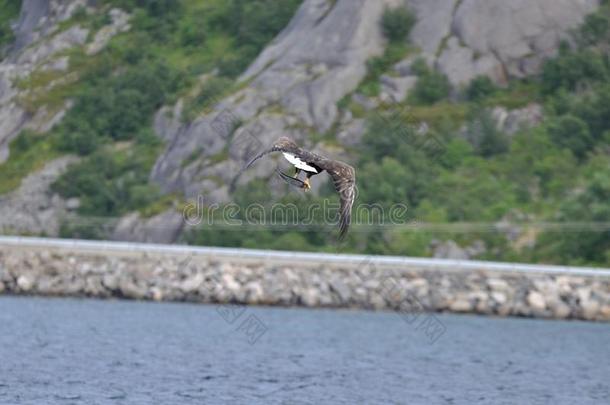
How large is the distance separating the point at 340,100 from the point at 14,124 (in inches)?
1072

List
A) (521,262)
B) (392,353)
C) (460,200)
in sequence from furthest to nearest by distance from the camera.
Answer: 1. (460,200)
2. (521,262)
3. (392,353)

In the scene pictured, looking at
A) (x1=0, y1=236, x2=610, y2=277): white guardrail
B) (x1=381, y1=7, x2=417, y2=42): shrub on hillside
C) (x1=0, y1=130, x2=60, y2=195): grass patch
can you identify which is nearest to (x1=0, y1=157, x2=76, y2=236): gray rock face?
(x1=0, y1=130, x2=60, y2=195): grass patch

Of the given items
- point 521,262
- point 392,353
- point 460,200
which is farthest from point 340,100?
point 392,353

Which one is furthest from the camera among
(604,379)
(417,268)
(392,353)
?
(417,268)

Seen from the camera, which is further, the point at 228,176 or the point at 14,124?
the point at 14,124

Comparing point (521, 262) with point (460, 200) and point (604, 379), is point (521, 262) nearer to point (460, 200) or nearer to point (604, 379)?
point (460, 200)

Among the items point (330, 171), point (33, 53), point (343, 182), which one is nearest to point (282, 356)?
point (330, 171)

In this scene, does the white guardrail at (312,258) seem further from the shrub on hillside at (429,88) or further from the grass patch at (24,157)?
the shrub on hillside at (429,88)

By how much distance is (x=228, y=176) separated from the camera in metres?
99.8

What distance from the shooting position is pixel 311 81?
354ft
